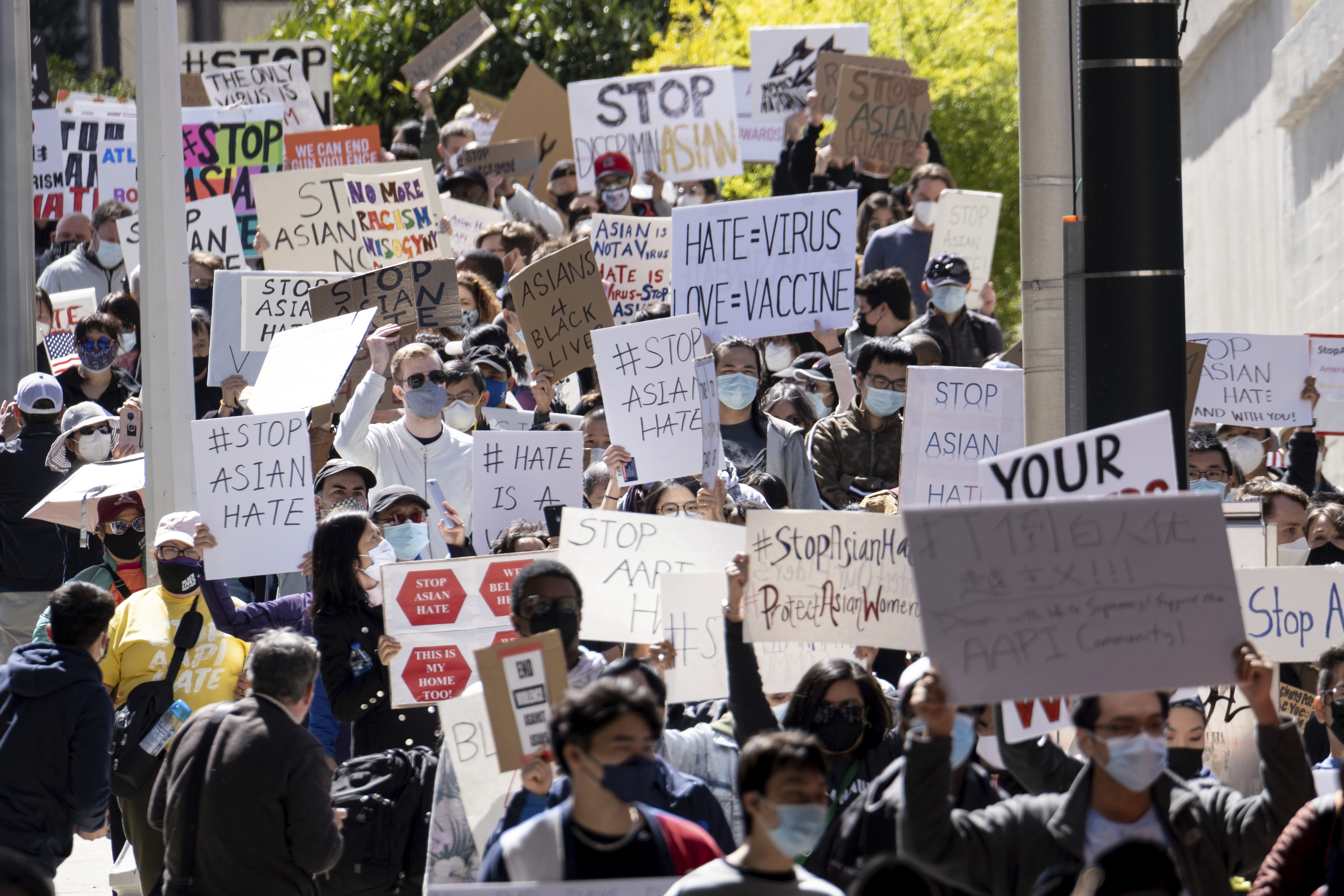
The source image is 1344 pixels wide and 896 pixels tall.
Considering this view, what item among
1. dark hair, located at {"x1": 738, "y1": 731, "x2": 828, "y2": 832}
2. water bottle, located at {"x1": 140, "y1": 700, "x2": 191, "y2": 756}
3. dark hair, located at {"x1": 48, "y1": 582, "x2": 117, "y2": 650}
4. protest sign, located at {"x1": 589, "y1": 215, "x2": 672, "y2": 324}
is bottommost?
water bottle, located at {"x1": 140, "y1": 700, "x2": 191, "y2": 756}

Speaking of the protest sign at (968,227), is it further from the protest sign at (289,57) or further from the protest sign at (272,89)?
the protest sign at (289,57)

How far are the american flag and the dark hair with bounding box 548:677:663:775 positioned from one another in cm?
875

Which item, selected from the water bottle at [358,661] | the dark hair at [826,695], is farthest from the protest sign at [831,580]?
the water bottle at [358,661]

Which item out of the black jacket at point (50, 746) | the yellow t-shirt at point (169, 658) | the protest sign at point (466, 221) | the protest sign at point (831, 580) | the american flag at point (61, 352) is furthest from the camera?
the protest sign at point (466, 221)

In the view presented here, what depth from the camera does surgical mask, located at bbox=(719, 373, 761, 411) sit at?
8125 mm

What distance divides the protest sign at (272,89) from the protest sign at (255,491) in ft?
29.4

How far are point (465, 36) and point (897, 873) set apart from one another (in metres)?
15.8

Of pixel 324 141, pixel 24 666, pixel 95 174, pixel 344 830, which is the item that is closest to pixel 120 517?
pixel 24 666

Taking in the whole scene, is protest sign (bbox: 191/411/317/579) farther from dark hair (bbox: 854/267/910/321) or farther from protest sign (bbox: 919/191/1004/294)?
protest sign (bbox: 919/191/1004/294)

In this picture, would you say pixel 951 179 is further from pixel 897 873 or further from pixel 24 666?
pixel 897 873

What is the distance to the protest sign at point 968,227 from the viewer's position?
1197cm

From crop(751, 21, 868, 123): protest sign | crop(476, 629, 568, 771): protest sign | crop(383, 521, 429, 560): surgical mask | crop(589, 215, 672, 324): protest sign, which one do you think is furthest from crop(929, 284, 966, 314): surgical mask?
crop(476, 629, 568, 771): protest sign

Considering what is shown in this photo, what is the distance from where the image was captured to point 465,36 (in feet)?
59.9

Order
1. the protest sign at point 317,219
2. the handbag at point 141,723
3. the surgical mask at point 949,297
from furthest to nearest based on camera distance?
the protest sign at point 317,219
the surgical mask at point 949,297
the handbag at point 141,723
